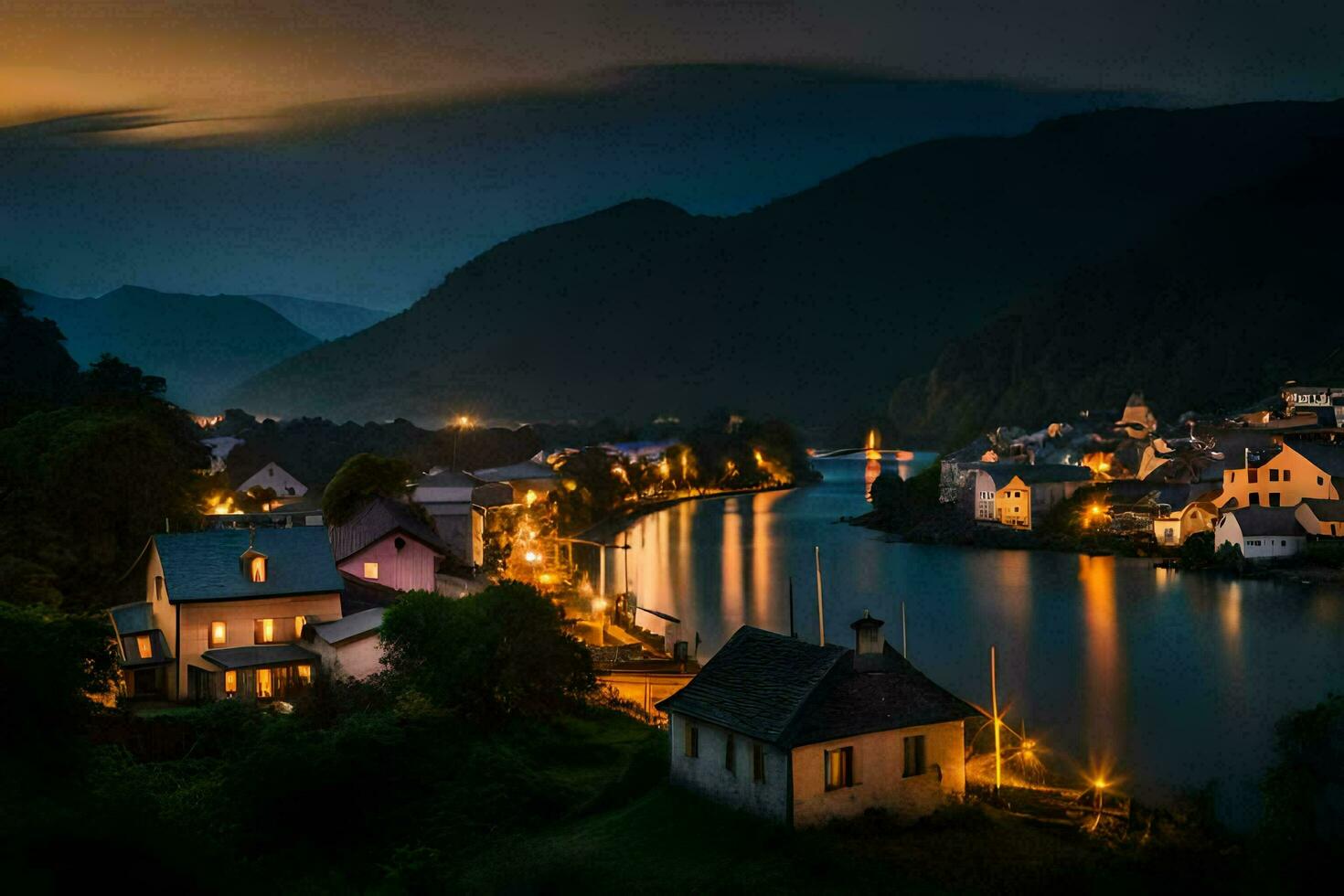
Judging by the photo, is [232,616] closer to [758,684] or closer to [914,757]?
[758,684]

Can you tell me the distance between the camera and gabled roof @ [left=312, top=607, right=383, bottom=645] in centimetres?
1609

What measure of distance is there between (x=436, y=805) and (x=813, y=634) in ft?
58.3

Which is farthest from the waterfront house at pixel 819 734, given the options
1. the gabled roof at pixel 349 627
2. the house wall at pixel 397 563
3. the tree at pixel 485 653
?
the house wall at pixel 397 563

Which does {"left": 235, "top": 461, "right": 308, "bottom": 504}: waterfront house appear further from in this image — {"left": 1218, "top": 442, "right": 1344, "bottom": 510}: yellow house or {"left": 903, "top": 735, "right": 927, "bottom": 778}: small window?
{"left": 903, "top": 735, "right": 927, "bottom": 778}: small window

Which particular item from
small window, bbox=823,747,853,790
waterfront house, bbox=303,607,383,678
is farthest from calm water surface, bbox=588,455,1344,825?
waterfront house, bbox=303,607,383,678

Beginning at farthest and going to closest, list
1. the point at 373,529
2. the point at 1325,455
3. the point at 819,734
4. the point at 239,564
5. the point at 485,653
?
1. the point at 1325,455
2. the point at 373,529
3. the point at 239,564
4. the point at 485,653
5. the point at 819,734

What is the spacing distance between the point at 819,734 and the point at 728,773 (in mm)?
1192

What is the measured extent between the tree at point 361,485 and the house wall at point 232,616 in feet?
26.0

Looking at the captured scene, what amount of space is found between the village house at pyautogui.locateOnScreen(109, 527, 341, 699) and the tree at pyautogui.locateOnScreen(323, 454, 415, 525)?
25.1 ft

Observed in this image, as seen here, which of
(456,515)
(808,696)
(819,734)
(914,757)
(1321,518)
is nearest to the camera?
(819,734)

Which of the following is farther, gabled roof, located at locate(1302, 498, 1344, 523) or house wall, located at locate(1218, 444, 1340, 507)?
house wall, located at locate(1218, 444, 1340, 507)

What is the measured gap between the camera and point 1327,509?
118ft

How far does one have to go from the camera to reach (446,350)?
607ft

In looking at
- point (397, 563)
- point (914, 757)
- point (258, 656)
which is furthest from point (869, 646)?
point (397, 563)
